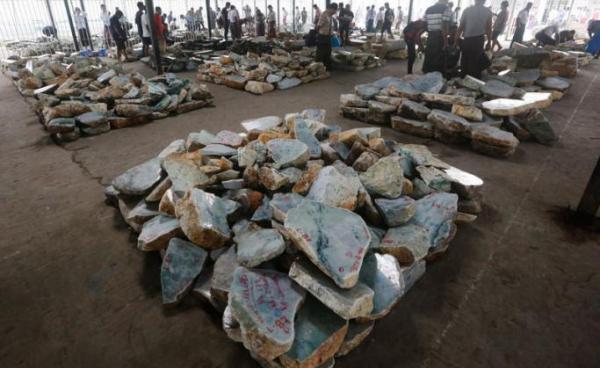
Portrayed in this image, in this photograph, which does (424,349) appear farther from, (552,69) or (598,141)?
(552,69)

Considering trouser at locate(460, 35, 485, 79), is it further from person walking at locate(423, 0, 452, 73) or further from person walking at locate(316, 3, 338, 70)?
person walking at locate(316, 3, 338, 70)

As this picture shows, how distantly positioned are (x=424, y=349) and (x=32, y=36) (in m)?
20.1

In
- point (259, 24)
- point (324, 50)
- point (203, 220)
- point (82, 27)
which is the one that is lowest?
point (203, 220)

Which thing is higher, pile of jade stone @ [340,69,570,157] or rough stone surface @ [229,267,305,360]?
pile of jade stone @ [340,69,570,157]

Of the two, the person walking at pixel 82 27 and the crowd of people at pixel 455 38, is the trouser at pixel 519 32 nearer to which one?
the crowd of people at pixel 455 38

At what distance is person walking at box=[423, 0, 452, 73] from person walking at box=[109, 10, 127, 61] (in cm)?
916

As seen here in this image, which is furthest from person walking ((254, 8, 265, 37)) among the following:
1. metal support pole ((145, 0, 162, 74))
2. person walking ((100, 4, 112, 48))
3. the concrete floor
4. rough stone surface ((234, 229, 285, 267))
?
rough stone surface ((234, 229, 285, 267))

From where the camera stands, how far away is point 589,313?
1888 mm

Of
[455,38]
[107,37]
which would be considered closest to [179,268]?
[455,38]

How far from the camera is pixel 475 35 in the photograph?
5.68 meters

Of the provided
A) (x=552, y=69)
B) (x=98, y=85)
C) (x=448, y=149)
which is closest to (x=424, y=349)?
(x=448, y=149)

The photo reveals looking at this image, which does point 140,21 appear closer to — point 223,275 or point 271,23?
point 271,23

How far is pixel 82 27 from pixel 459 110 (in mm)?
13680

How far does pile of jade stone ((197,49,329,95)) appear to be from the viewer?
24.0 ft
